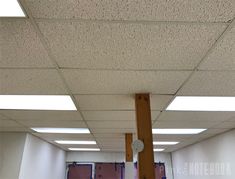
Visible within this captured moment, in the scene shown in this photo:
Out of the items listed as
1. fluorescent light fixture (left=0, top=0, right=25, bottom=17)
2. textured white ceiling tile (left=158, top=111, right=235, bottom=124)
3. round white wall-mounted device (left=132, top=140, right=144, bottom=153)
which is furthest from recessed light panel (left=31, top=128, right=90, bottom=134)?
fluorescent light fixture (left=0, top=0, right=25, bottom=17)

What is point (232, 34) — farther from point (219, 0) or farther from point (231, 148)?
point (231, 148)

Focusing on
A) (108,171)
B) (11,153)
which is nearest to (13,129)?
(11,153)

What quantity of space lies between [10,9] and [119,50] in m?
0.77

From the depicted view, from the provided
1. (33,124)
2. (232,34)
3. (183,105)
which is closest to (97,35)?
(232,34)

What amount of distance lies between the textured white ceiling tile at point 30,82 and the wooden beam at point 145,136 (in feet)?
2.95

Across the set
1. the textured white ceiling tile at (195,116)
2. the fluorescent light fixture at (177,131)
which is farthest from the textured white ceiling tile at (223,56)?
the fluorescent light fixture at (177,131)

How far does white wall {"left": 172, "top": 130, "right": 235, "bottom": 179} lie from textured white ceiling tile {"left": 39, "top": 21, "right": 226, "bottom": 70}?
3.89 metres

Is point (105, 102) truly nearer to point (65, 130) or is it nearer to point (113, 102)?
point (113, 102)

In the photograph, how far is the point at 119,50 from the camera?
171 centimetres

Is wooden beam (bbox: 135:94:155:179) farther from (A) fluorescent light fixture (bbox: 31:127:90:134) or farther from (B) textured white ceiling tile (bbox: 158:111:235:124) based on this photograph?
(A) fluorescent light fixture (bbox: 31:127:90:134)

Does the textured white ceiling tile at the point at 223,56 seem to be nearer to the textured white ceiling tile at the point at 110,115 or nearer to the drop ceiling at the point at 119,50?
the drop ceiling at the point at 119,50

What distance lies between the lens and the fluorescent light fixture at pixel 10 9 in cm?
125

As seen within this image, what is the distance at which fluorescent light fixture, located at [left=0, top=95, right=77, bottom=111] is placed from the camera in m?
2.83

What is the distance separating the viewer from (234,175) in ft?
16.1
